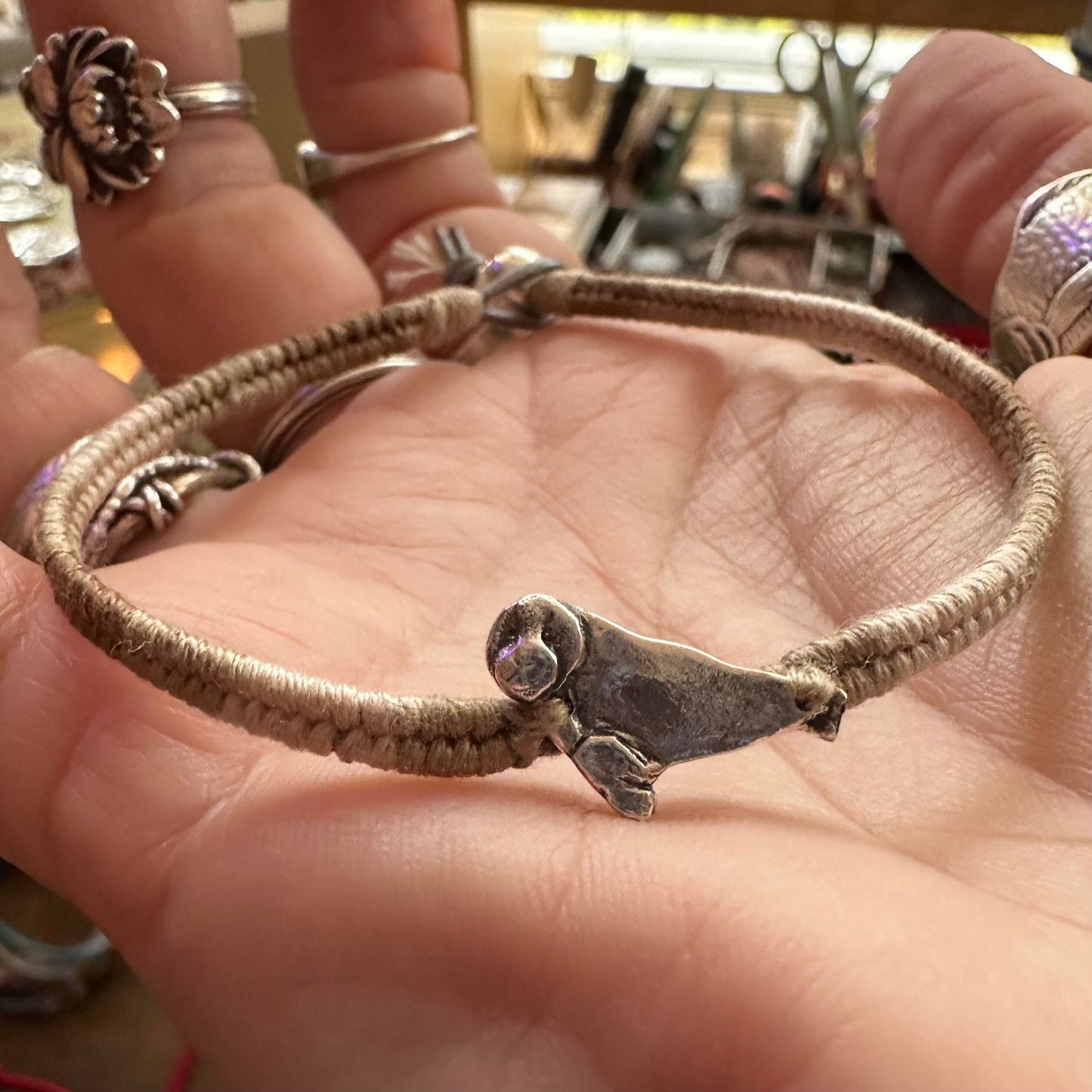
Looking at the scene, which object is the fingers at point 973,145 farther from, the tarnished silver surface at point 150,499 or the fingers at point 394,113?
the tarnished silver surface at point 150,499

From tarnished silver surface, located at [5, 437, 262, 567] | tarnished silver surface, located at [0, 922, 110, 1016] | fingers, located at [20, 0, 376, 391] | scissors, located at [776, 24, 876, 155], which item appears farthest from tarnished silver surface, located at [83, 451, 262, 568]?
scissors, located at [776, 24, 876, 155]

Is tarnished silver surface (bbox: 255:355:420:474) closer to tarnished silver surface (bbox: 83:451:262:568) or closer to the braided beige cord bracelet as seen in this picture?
tarnished silver surface (bbox: 83:451:262:568)

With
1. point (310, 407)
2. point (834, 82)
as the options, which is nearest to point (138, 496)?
point (310, 407)

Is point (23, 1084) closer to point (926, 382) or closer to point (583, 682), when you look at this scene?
point (583, 682)

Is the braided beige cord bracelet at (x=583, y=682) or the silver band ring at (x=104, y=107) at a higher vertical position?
the silver band ring at (x=104, y=107)

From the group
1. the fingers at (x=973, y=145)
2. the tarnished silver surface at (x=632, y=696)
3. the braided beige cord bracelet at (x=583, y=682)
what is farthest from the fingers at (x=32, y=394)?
the fingers at (x=973, y=145)

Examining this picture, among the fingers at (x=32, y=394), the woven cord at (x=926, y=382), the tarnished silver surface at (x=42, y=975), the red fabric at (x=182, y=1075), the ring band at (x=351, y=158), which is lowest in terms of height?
the red fabric at (x=182, y=1075)
